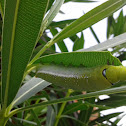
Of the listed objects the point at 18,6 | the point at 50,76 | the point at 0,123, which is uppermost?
the point at 18,6

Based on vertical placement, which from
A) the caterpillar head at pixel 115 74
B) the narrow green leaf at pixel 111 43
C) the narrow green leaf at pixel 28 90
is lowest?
the narrow green leaf at pixel 28 90

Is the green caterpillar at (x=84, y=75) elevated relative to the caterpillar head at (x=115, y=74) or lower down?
lower down

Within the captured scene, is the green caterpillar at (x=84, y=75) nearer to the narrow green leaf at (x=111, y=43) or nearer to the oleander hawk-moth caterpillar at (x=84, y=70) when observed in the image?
the oleander hawk-moth caterpillar at (x=84, y=70)

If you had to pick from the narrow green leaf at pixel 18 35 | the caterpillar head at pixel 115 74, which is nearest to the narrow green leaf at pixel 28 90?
the narrow green leaf at pixel 18 35

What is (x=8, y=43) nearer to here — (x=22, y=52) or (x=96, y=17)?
(x=22, y=52)

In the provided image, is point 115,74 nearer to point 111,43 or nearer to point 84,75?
point 84,75

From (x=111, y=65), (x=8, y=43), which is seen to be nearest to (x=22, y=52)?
(x=8, y=43)
